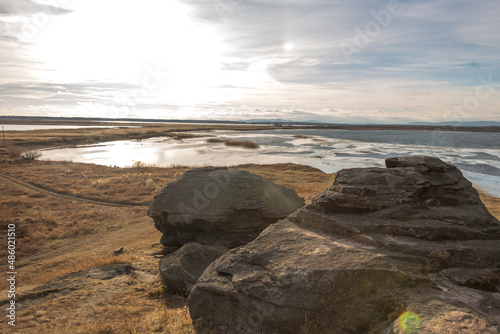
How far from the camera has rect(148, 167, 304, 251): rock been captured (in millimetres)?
16406

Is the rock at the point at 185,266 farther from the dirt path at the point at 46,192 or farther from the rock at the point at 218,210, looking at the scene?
the dirt path at the point at 46,192

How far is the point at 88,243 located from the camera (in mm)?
20219

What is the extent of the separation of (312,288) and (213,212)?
32.6 feet

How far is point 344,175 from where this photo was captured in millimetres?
10523

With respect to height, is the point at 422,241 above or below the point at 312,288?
above

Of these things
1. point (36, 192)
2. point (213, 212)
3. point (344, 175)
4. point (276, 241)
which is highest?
point (344, 175)

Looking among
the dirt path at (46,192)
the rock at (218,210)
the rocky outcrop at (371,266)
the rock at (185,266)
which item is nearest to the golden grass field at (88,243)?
the dirt path at (46,192)

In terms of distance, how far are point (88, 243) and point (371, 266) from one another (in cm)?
1934

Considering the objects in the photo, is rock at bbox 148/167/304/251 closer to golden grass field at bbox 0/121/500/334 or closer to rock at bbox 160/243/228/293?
golden grass field at bbox 0/121/500/334

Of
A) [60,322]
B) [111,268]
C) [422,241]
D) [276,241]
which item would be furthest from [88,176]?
[422,241]

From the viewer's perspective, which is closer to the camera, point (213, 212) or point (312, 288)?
point (312, 288)

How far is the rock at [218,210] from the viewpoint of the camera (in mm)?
16406

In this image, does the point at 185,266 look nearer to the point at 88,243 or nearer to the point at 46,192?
the point at 88,243

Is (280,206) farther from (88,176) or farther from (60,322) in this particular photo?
(88,176)
